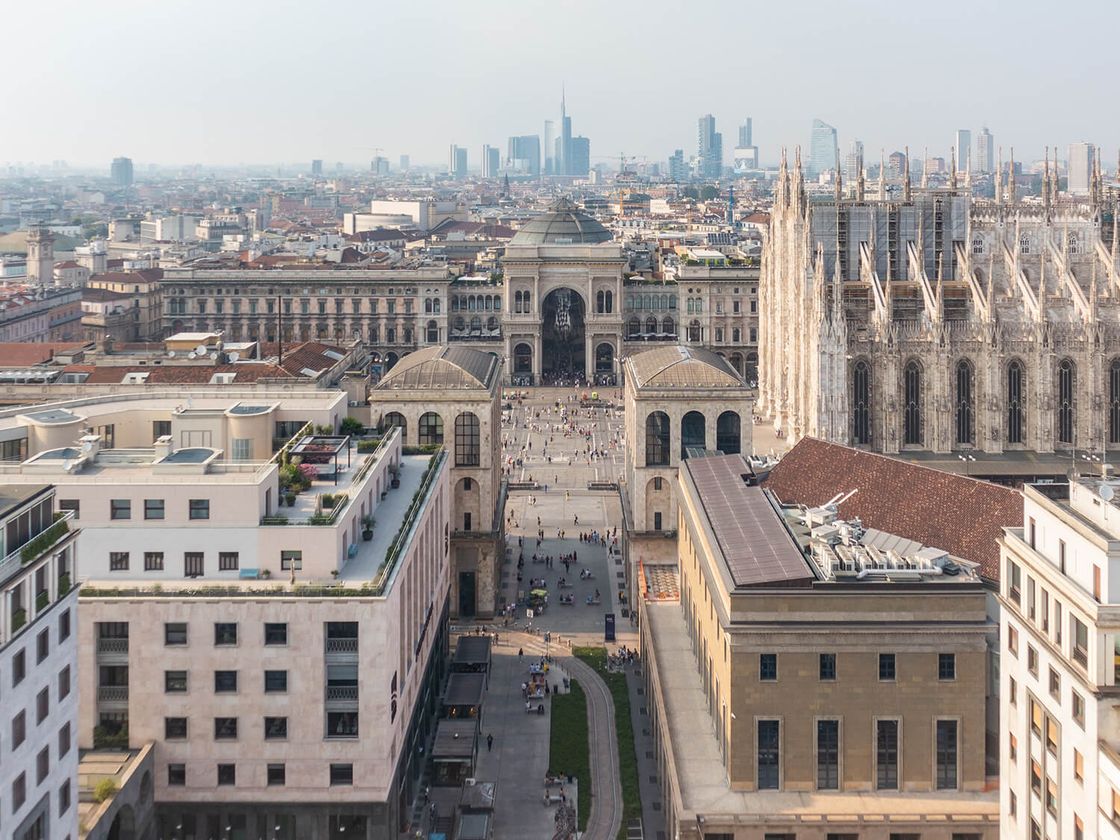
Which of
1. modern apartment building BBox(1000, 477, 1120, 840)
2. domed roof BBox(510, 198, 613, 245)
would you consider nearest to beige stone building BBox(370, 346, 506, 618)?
modern apartment building BBox(1000, 477, 1120, 840)

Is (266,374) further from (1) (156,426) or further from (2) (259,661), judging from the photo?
(2) (259,661)

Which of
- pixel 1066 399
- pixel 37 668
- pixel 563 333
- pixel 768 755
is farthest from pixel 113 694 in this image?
pixel 563 333

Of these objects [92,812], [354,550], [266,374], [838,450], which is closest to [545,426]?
[266,374]

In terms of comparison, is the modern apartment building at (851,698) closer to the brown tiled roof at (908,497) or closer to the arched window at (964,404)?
the brown tiled roof at (908,497)

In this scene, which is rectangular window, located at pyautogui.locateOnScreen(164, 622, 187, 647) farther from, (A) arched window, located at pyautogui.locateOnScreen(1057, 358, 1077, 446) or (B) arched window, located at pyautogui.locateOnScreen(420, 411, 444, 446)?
(A) arched window, located at pyautogui.locateOnScreen(1057, 358, 1077, 446)

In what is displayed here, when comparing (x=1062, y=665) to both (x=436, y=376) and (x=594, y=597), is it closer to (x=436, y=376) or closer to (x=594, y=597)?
(x=436, y=376)

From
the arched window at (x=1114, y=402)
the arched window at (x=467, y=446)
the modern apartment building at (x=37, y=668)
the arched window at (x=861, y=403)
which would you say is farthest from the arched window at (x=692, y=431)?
the modern apartment building at (x=37, y=668)

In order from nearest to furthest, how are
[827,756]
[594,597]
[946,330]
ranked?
1. [827,756]
2. [594,597]
3. [946,330]
